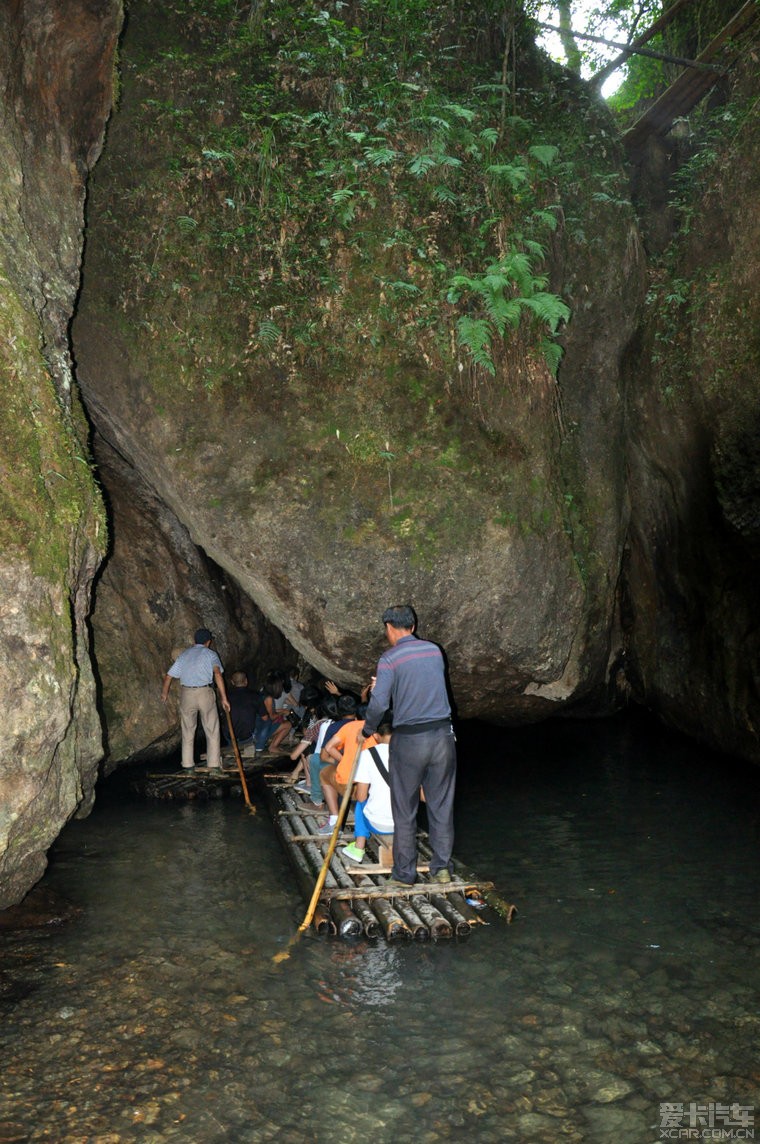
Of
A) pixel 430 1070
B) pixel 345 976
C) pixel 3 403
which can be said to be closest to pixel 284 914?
pixel 345 976

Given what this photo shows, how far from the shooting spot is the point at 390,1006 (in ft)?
18.7

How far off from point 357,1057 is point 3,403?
5.47 metres

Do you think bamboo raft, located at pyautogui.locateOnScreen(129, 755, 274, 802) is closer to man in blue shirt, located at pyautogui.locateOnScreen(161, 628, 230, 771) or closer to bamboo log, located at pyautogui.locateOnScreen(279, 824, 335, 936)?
man in blue shirt, located at pyautogui.locateOnScreen(161, 628, 230, 771)

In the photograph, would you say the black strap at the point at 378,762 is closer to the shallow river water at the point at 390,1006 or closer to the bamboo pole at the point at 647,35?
the shallow river water at the point at 390,1006

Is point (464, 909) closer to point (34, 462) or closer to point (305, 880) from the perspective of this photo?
point (305, 880)

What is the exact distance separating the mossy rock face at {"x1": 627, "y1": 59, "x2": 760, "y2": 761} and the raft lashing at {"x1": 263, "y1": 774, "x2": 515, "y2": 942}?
6.72m

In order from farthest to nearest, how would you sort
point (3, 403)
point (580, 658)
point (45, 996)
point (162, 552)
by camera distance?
1. point (162, 552)
2. point (580, 658)
3. point (3, 403)
4. point (45, 996)

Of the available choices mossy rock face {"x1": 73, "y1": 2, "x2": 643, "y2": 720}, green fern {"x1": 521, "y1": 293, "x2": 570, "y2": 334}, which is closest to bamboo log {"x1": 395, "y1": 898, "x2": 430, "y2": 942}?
mossy rock face {"x1": 73, "y1": 2, "x2": 643, "y2": 720}

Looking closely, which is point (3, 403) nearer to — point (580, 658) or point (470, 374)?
point (470, 374)

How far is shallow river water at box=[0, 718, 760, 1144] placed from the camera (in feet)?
14.8

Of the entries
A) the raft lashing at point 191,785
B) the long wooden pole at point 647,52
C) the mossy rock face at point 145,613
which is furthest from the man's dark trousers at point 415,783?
the long wooden pole at point 647,52

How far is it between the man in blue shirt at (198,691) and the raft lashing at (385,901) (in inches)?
175

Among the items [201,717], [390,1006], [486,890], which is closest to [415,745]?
[486,890]

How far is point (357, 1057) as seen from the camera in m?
5.06
